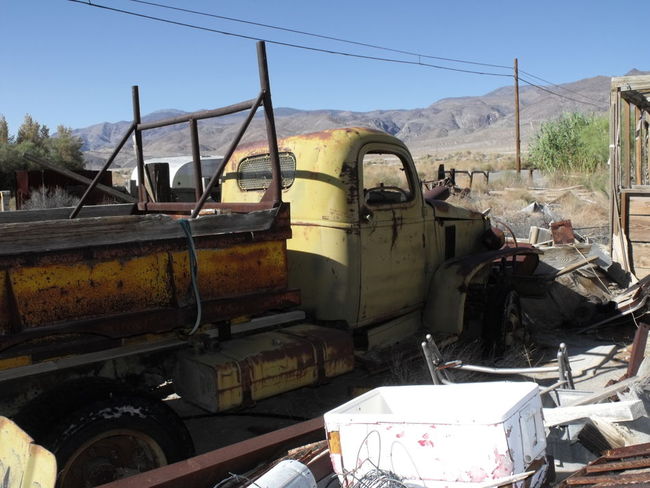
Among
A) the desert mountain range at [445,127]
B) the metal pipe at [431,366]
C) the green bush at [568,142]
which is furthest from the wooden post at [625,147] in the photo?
the desert mountain range at [445,127]

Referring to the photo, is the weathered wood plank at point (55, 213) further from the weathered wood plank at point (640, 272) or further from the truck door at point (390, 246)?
the weathered wood plank at point (640, 272)

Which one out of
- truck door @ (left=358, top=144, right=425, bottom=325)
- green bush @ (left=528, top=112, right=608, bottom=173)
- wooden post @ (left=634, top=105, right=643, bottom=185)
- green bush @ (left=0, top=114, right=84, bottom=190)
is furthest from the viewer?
green bush @ (left=528, top=112, right=608, bottom=173)

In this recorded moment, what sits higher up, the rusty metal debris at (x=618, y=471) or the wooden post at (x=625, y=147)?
the wooden post at (x=625, y=147)

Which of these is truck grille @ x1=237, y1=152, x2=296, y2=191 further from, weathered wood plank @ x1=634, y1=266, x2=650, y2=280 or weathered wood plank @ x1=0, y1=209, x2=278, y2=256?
weathered wood plank @ x1=634, y1=266, x2=650, y2=280

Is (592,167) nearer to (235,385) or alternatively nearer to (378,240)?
(378,240)

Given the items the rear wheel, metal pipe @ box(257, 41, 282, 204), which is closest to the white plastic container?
metal pipe @ box(257, 41, 282, 204)

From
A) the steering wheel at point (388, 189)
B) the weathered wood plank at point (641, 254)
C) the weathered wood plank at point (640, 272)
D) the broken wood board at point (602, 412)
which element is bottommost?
the broken wood board at point (602, 412)

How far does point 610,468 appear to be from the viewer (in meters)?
3.15

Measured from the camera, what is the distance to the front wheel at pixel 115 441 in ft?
10.2

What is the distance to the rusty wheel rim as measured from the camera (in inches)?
126

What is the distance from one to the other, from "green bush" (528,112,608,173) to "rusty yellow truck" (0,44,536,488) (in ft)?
75.1

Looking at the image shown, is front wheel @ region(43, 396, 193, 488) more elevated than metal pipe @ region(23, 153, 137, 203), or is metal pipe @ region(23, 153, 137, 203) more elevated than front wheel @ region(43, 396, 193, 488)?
metal pipe @ region(23, 153, 137, 203)

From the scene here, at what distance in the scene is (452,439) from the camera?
9.21 feet

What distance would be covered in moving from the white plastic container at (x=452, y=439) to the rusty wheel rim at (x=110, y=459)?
1051 mm
